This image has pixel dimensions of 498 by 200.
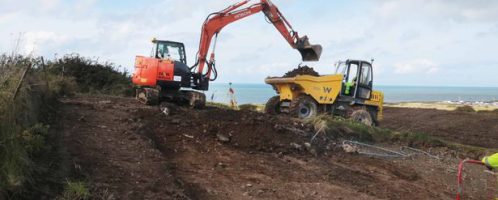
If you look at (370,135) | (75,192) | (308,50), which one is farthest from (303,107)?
(75,192)

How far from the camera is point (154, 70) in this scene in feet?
51.8

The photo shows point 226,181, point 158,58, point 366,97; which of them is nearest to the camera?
point 226,181

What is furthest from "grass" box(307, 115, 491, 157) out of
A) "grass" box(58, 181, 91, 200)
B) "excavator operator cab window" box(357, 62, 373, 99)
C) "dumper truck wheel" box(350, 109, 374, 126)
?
"grass" box(58, 181, 91, 200)

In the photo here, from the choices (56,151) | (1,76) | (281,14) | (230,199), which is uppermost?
(281,14)

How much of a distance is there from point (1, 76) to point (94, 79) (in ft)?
57.8

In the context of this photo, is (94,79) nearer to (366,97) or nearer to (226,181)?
(366,97)

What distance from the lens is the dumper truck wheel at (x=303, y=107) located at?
16609 mm

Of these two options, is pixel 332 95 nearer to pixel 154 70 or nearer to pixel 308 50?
pixel 308 50

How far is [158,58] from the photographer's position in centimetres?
1658

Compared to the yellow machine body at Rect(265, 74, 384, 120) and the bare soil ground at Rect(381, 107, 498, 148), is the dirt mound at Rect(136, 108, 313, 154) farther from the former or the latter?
the bare soil ground at Rect(381, 107, 498, 148)

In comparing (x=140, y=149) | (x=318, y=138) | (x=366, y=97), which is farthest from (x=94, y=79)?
(x=140, y=149)

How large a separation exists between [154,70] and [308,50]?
5.37 metres

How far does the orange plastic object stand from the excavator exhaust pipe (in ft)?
15.2

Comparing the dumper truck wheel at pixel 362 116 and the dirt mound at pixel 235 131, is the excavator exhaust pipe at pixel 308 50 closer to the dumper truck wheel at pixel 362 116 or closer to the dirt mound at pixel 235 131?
the dumper truck wheel at pixel 362 116
